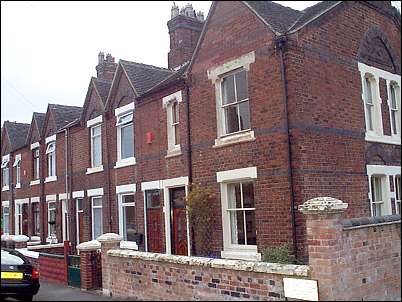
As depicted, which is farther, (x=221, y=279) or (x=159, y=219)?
(x=159, y=219)

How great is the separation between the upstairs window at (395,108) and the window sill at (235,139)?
4.59m

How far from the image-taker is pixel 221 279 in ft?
25.5

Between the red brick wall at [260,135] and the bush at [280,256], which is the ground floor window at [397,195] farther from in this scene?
the bush at [280,256]

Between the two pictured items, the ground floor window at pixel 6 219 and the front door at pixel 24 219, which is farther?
the ground floor window at pixel 6 219

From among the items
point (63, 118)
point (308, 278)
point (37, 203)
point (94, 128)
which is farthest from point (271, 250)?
point (37, 203)

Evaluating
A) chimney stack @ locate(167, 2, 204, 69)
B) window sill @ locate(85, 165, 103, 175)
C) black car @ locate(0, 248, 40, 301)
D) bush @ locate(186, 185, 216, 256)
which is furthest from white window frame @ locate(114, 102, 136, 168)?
black car @ locate(0, 248, 40, 301)

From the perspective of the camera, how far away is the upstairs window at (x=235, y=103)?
11.2m

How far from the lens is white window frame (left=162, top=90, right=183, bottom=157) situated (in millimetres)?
13456

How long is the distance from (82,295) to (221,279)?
14.5ft

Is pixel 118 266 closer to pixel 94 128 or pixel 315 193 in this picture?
pixel 315 193

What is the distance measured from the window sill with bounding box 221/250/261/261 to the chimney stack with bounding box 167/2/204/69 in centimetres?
842

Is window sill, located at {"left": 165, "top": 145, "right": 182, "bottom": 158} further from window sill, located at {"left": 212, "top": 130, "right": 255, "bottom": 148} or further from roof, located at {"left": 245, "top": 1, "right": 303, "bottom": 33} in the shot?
roof, located at {"left": 245, "top": 1, "right": 303, "bottom": 33}

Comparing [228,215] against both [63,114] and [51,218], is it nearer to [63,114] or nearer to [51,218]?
[51,218]

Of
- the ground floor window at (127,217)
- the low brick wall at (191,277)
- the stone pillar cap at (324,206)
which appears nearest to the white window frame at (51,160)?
the ground floor window at (127,217)
